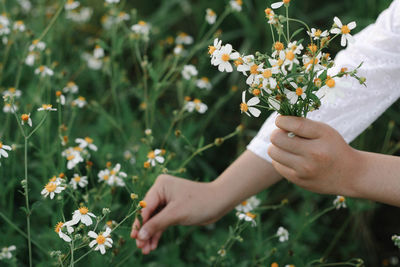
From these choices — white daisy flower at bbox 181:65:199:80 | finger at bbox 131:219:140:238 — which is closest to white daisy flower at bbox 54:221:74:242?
finger at bbox 131:219:140:238

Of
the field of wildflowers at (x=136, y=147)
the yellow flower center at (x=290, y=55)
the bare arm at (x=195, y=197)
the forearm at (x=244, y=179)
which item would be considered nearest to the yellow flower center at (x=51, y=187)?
the field of wildflowers at (x=136, y=147)

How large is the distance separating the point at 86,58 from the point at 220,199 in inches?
32.4

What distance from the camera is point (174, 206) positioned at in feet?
3.06

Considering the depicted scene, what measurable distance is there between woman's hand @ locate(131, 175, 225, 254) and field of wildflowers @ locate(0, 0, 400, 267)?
0.03m

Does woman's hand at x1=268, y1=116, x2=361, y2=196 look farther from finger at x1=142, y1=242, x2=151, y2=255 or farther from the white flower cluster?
finger at x1=142, y1=242, x2=151, y2=255

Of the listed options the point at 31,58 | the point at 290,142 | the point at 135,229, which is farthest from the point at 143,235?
the point at 31,58

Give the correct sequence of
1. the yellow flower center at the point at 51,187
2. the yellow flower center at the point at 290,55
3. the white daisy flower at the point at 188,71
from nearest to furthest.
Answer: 1. the yellow flower center at the point at 290,55
2. the yellow flower center at the point at 51,187
3. the white daisy flower at the point at 188,71

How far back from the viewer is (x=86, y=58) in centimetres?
157

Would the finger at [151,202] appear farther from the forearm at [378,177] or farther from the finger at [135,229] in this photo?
the forearm at [378,177]

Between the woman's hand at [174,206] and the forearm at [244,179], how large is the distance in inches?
0.7

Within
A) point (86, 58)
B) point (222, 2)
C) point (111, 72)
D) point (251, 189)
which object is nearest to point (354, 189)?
point (251, 189)

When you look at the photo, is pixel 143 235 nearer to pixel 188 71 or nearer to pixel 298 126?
pixel 298 126

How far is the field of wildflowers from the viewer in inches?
37.6

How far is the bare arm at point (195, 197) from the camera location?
0.92 m
